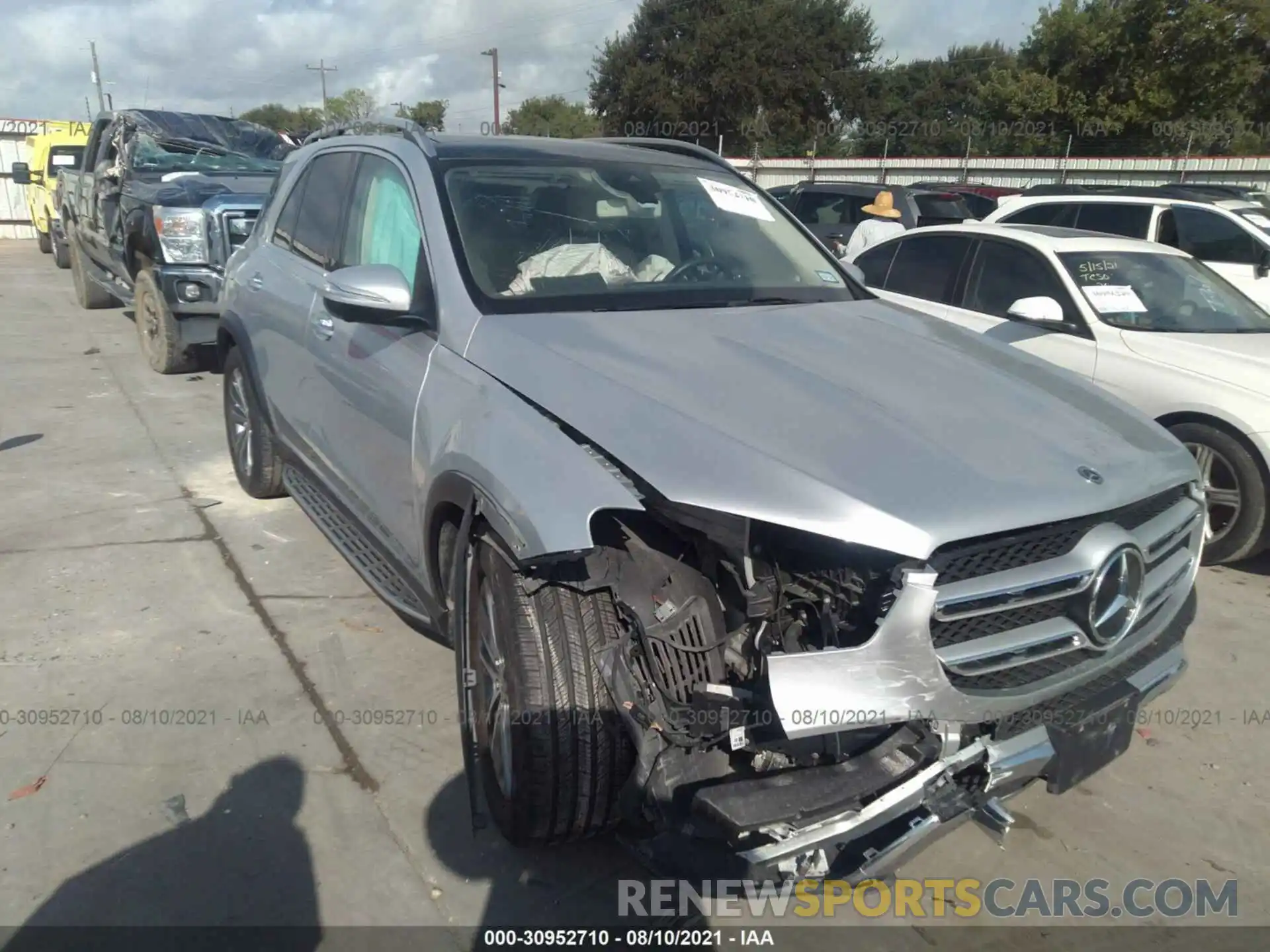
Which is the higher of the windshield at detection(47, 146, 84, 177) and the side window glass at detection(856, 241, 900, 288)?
the windshield at detection(47, 146, 84, 177)

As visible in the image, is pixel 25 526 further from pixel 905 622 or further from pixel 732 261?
pixel 905 622

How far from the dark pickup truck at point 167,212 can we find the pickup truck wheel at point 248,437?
1.32 meters

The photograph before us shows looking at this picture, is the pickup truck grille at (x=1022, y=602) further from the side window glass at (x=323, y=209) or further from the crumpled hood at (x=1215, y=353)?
the crumpled hood at (x=1215, y=353)

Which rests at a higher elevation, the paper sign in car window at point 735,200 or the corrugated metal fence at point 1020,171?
the corrugated metal fence at point 1020,171

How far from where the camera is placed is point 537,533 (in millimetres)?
2363

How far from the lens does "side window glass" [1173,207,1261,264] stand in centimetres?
963

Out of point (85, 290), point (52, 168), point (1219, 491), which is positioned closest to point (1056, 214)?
point (1219, 491)

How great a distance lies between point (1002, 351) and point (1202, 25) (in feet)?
107

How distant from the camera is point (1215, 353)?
5270 mm

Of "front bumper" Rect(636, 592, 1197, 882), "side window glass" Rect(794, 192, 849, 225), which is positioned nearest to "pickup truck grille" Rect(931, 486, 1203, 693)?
"front bumper" Rect(636, 592, 1197, 882)

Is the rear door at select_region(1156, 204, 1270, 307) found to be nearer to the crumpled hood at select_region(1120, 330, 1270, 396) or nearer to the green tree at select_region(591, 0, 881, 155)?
the crumpled hood at select_region(1120, 330, 1270, 396)

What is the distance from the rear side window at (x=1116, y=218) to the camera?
10.0 metres

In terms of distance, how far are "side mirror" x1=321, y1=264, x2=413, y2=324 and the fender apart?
20 cm

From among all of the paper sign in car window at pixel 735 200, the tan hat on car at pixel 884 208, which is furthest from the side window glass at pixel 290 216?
the tan hat on car at pixel 884 208
